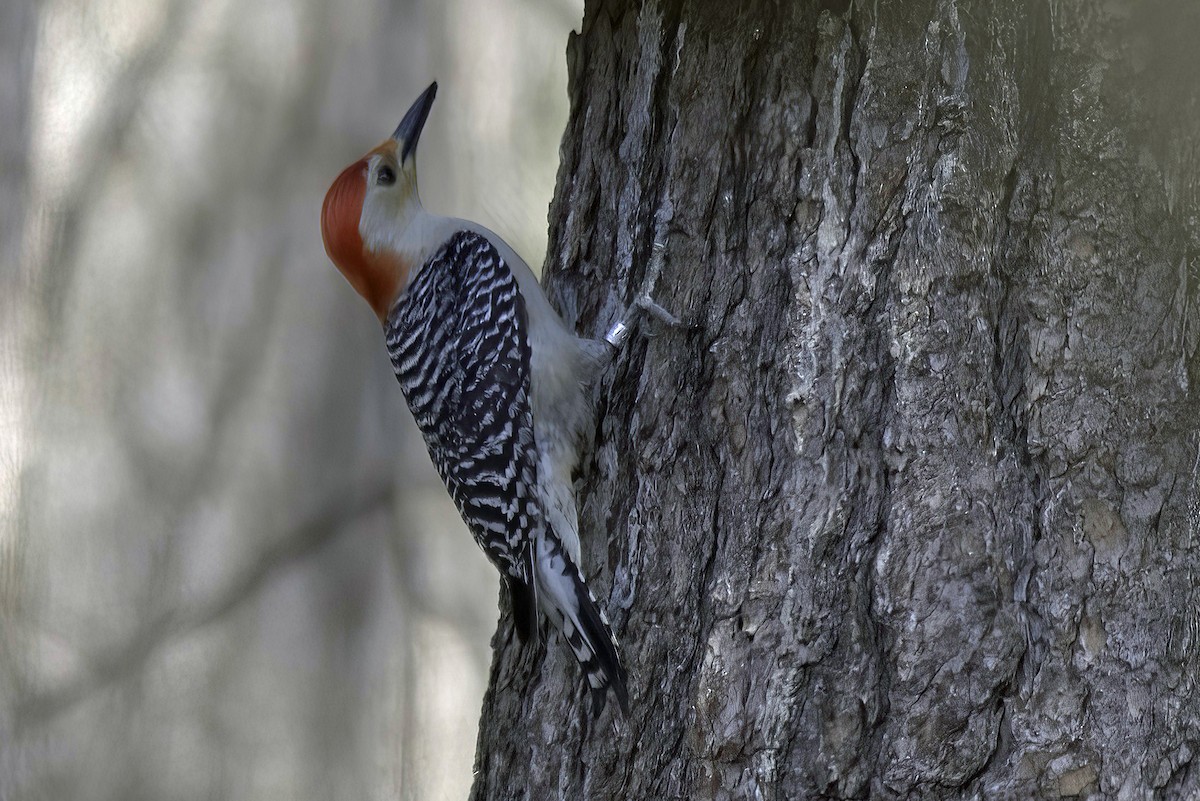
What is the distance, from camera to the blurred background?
10.4ft

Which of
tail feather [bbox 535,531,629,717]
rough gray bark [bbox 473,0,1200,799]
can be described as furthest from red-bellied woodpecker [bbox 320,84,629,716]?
rough gray bark [bbox 473,0,1200,799]

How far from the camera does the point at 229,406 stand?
346 centimetres

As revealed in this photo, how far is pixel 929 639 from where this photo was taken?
1741 millimetres

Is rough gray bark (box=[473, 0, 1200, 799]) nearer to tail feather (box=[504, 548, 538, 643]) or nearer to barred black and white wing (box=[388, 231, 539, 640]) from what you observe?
tail feather (box=[504, 548, 538, 643])

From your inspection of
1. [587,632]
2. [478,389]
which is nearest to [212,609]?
[478,389]

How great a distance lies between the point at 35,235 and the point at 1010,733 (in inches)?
120

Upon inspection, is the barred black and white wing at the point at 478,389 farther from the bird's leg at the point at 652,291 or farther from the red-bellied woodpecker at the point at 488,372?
the bird's leg at the point at 652,291

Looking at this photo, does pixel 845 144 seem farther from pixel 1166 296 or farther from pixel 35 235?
pixel 35 235

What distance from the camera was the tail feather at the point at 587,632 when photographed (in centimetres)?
204

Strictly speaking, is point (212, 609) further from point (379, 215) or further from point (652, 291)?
point (652, 291)

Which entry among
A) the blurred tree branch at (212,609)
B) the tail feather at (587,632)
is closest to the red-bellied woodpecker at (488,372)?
the tail feather at (587,632)

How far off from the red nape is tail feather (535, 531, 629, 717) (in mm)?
1202

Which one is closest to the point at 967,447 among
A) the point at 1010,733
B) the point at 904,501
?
the point at 904,501

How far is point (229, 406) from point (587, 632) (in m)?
1.91
